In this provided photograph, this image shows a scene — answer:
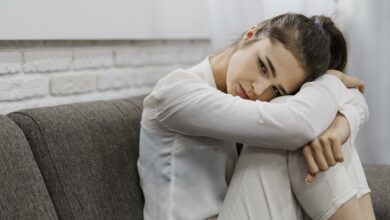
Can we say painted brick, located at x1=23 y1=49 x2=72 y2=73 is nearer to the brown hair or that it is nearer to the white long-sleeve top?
the white long-sleeve top

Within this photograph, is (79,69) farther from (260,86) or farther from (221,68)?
(260,86)

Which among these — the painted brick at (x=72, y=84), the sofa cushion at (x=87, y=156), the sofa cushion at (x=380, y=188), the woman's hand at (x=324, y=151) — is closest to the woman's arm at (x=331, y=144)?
the woman's hand at (x=324, y=151)

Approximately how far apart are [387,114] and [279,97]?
2.37 feet

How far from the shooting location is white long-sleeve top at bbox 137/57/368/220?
104 cm

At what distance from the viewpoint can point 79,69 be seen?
150 centimetres

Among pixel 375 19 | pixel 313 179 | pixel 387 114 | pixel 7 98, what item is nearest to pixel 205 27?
pixel 375 19

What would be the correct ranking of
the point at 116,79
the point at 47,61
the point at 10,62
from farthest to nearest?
the point at 116,79 → the point at 47,61 → the point at 10,62

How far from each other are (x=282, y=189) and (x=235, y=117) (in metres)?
0.19

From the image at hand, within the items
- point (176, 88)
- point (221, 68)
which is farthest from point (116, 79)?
point (176, 88)

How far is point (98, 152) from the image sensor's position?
1.16m

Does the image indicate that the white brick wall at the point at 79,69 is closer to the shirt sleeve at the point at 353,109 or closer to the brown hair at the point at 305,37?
the brown hair at the point at 305,37

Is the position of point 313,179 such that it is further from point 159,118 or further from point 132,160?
point 132,160

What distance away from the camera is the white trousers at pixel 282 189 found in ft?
3.41

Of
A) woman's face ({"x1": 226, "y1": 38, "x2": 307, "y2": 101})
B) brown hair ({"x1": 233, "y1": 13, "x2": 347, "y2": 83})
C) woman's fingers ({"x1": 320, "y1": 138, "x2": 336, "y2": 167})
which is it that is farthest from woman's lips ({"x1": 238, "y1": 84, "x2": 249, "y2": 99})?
woman's fingers ({"x1": 320, "y1": 138, "x2": 336, "y2": 167})
